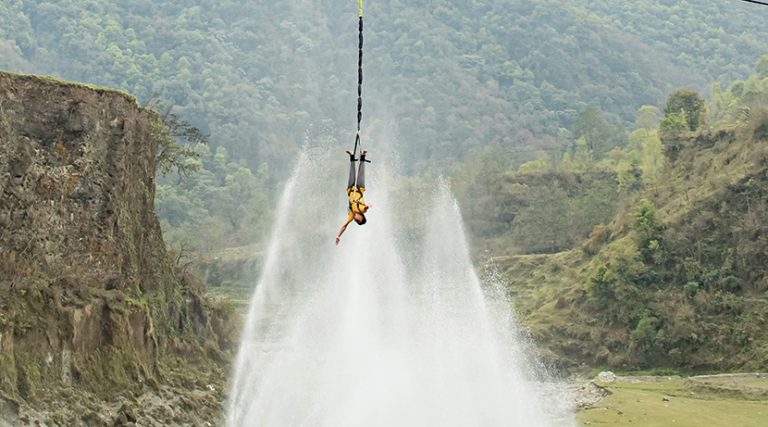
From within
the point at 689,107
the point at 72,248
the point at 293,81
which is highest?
the point at 293,81

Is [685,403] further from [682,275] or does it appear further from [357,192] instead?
[357,192]

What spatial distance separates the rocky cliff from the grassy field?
16.5 metres

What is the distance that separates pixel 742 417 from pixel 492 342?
32.3ft

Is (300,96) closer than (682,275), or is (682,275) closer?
(682,275)

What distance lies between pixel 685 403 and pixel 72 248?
2585 cm

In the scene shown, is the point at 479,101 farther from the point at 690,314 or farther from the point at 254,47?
the point at 690,314

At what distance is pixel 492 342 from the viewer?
41.4 m

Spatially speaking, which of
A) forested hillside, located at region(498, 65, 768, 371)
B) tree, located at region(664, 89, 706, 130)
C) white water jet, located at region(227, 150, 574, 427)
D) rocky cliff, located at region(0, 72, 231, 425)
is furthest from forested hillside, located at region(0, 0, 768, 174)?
rocky cliff, located at region(0, 72, 231, 425)

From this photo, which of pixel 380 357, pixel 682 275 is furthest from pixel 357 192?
pixel 682 275

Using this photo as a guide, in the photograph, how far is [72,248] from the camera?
A: 29906mm

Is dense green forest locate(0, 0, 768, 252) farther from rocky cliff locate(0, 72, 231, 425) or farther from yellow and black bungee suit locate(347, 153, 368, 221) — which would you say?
yellow and black bungee suit locate(347, 153, 368, 221)

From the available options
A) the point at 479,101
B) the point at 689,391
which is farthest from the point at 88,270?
the point at 479,101

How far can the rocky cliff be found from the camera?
2711cm

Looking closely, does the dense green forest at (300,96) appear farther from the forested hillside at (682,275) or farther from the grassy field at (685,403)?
the grassy field at (685,403)
